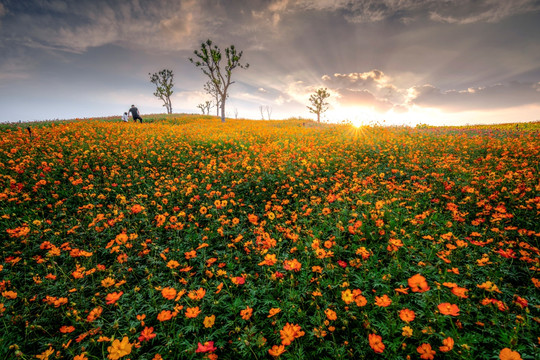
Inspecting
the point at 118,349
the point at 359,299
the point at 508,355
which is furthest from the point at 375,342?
the point at 118,349

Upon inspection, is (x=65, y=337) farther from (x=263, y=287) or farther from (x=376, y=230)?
(x=376, y=230)

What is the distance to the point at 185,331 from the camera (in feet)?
8.58

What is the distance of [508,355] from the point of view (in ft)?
5.52

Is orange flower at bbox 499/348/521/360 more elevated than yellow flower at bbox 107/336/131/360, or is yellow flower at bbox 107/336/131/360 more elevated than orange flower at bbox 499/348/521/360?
orange flower at bbox 499/348/521/360

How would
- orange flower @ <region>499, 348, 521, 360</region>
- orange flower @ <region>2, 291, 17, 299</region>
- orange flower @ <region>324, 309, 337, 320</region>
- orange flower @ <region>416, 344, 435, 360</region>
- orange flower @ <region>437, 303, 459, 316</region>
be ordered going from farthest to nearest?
orange flower @ <region>2, 291, 17, 299</region>
orange flower @ <region>324, 309, 337, 320</region>
orange flower @ <region>437, 303, 459, 316</region>
orange flower @ <region>416, 344, 435, 360</region>
orange flower @ <region>499, 348, 521, 360</region>

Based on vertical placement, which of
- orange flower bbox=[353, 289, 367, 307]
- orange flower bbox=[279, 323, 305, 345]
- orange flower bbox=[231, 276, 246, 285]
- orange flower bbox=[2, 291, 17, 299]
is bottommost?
orange flower bbox=[2, 291, 17, 299]

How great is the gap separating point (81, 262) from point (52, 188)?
3.28 m

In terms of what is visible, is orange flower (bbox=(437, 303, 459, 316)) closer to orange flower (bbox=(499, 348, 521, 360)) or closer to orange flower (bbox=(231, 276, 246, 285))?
orange flower (bbox=(499, 348, 521, 360))

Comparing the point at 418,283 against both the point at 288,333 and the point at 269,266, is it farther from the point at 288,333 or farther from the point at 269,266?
the point at 269,266

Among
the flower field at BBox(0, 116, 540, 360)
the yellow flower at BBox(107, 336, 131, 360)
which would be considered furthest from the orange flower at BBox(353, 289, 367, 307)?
the yellow flower at BBox(107, 336, 131, 360)

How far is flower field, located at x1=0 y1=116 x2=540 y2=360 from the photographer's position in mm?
2350

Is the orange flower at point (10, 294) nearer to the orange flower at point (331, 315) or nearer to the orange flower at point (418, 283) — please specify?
the orange flower at point (331, 315)

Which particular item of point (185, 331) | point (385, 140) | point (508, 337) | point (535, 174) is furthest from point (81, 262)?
point (385, 140)

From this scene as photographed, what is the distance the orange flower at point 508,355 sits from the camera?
165cm
